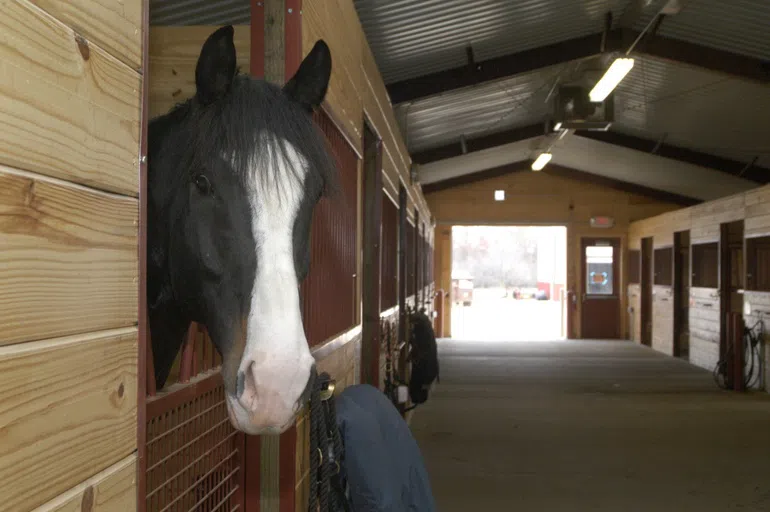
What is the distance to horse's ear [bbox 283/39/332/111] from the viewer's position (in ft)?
4.80

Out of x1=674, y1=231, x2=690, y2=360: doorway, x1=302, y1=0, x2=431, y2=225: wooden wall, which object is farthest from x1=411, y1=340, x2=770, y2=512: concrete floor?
x1=302, y1=0, x2=431, y2=225: wooden wall

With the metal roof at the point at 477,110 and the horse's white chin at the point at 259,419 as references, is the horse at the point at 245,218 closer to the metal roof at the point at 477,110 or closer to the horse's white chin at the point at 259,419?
the horse's white chin at the point at 259,419

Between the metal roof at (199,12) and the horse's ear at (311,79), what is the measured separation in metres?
2.05

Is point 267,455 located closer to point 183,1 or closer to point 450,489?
point 183,1

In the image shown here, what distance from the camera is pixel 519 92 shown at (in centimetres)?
866

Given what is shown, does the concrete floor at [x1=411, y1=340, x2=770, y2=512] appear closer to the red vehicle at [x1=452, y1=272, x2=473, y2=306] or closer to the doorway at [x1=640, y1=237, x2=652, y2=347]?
the doorway at [x1=640, y1=237, x2=652, y2=347]

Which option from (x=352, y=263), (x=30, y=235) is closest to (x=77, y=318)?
(x=30, y=235)

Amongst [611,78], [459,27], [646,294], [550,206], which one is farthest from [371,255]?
[550,206]

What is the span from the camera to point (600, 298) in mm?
14250

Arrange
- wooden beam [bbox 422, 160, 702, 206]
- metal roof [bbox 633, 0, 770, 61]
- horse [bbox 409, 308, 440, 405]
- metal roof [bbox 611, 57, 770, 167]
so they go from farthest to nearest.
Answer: wooden beam [bbox 422, 160, 702, 206], metal roof [bbox 611, 57, 770, 167], metal roof [bbox 633, 0, 770, 61], horse [bbox 409, 308, 440, 405]

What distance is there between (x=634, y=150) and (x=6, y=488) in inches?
442

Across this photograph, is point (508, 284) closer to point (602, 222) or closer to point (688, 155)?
point (602, 222)

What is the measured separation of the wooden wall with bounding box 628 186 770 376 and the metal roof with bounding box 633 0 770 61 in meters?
1.68

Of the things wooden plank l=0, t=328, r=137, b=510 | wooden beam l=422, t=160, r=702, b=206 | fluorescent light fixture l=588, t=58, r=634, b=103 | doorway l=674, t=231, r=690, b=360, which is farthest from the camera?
wooden beam l=422, t=160, r=702, b=206
